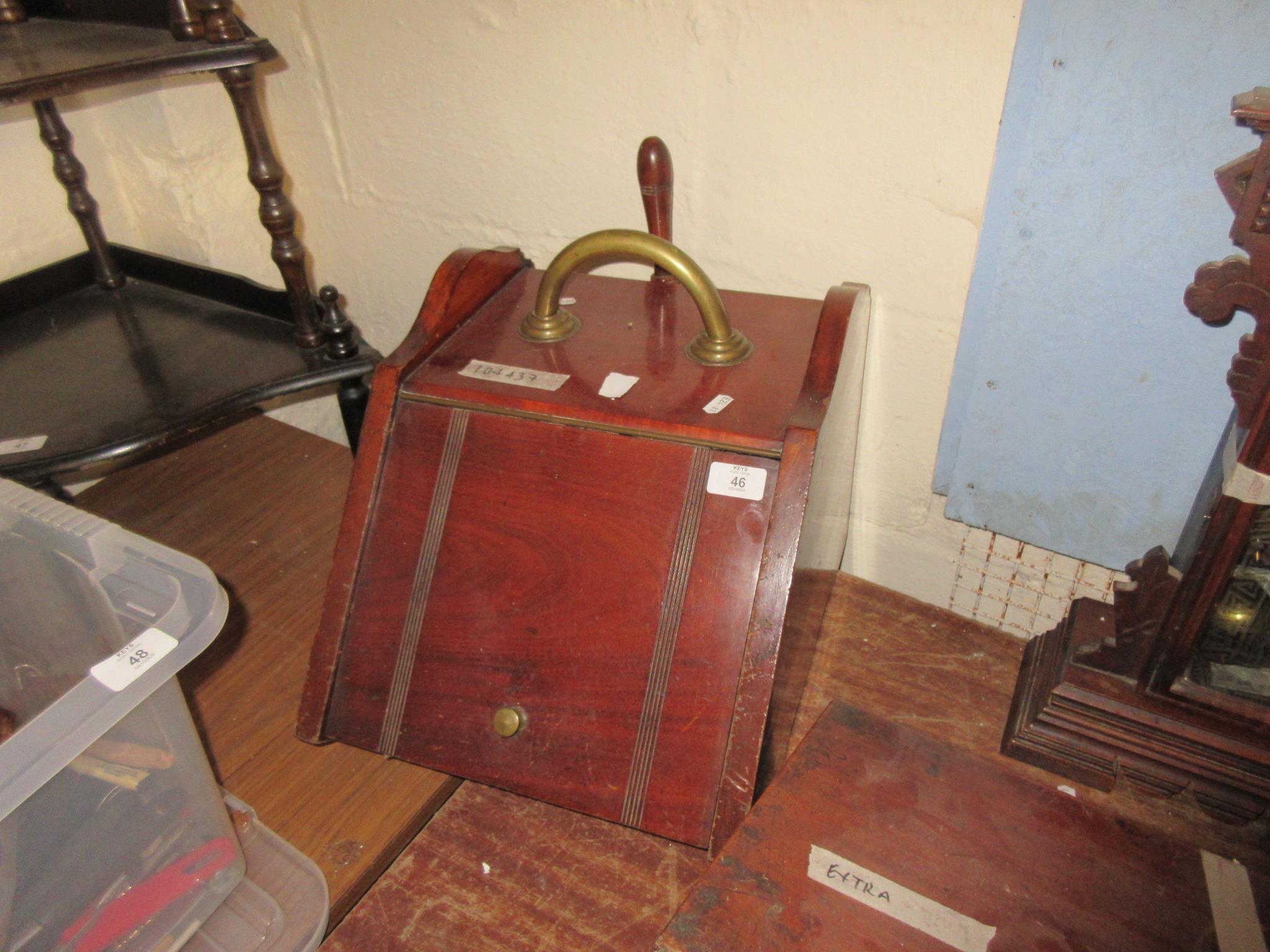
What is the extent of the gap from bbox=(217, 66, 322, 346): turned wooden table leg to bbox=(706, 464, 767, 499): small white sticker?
23.6 inches

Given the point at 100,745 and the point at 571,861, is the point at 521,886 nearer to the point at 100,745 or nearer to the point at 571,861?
the point at 571,861

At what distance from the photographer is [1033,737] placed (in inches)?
30.9

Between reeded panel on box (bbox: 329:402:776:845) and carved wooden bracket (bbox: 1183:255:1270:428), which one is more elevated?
carved wooden bracket (bbox: 1183:255:1270:428)

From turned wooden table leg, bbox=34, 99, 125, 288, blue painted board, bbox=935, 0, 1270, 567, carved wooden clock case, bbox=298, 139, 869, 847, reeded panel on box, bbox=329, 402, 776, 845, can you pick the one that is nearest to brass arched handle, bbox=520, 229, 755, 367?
carved wooden clock case, bbox=298, 139, 869, 847

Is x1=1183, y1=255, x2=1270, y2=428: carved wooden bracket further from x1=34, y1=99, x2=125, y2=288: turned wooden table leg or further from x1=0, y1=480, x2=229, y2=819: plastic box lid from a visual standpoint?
x1=34, y1=99, x2=125, y2=288: turned wooden table leg

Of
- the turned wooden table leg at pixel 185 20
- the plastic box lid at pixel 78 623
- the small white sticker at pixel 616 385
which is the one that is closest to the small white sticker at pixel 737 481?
the small white sticker at pixel 616 385

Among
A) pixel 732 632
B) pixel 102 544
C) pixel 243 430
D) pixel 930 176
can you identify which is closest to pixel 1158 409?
pixel 930 176

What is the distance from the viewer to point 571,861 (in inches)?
28.0

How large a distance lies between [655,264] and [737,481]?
0.73 feet

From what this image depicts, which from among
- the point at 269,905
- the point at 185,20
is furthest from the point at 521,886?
the point at 185,20

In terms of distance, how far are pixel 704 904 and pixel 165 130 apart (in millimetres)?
1160

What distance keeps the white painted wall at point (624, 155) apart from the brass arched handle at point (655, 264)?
0.61 ft

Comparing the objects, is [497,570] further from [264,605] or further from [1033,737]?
[1033,737]

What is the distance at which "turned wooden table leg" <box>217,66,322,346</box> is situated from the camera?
2.86 ft
